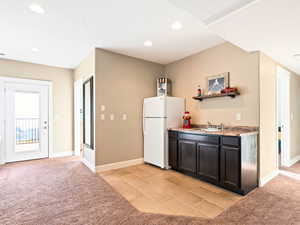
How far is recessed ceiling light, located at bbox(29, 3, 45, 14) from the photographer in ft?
6.85

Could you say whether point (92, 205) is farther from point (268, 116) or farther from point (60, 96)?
point (60, 96)

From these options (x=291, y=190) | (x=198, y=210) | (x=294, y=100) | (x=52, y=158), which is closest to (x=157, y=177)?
(x=198, y=210)

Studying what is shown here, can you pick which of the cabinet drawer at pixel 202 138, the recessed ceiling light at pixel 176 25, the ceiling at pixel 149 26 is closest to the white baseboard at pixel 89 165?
the cabinet drawer at pixel 202 138

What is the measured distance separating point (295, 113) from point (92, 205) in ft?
16.8

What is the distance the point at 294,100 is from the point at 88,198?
5.18 m

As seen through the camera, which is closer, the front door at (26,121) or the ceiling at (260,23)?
the ceiling at (260,23)

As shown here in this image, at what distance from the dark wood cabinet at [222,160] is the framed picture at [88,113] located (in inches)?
78.4

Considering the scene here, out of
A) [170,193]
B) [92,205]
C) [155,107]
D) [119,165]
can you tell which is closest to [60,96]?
[119,165]

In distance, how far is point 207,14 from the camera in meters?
1.80

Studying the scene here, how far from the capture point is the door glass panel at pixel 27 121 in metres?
4.23

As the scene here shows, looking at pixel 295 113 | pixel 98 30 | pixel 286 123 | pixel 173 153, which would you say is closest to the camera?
pixel 98 30

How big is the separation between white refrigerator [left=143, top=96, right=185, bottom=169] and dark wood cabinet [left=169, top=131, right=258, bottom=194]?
1.52 feet

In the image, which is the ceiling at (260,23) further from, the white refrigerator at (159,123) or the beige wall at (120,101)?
the beige wall at (120,101)

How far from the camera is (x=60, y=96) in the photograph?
15.8 ft
